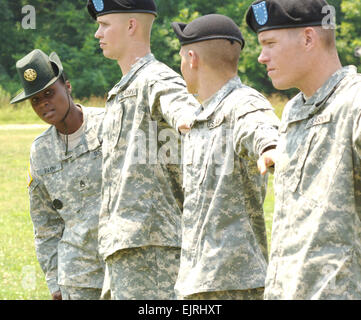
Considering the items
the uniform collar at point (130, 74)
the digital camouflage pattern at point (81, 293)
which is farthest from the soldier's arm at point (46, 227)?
the uniform collar at point (130, 74)

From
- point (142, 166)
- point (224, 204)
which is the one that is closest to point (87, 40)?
point (142, 166)

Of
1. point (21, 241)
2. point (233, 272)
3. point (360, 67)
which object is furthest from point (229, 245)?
point (360, 67)

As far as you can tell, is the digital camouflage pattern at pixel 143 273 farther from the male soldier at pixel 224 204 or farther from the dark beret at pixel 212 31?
the dark beret at pixel 212 31

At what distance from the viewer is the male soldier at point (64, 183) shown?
5.30 meters

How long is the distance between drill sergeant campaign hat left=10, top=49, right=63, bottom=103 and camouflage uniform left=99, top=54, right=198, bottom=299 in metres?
0.86

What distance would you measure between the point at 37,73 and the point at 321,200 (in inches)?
117

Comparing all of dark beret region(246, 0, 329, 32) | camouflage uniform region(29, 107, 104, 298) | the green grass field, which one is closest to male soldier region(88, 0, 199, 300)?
camouflage uniform region(29, 107, 104, 298)

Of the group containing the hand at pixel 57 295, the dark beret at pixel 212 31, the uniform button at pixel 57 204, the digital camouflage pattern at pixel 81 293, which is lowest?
the hand at pixel 57 295

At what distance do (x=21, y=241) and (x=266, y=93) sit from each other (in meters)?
28.0

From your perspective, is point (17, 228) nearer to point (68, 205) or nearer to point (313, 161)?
point (68, 205)

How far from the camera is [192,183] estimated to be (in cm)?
400
